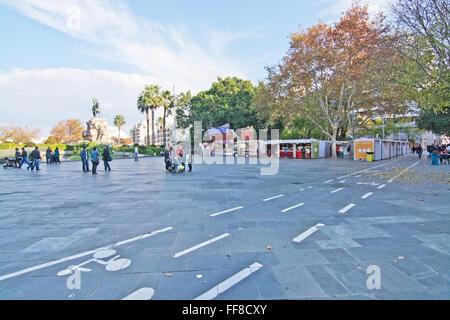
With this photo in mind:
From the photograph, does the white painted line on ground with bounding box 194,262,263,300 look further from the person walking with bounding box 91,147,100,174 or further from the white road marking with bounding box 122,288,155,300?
the person walking with bounding box 91,147,100,174

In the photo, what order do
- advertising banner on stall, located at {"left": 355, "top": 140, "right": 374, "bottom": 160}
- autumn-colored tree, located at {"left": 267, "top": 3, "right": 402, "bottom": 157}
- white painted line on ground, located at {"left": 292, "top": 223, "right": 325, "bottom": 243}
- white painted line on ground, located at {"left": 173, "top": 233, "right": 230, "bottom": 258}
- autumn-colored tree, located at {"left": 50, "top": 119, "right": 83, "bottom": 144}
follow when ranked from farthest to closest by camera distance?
autumn-colored tree, located at {"left": 50, "top": 119, "right": 83, "bottom": 144}
advertising banner on stall, located at {"left": 355, "top": 140, "right": 374, "bottom": 160}
autumn-colored tree, located at {"left": 267, "top": 3, "right": 402, "bottom": 157}
white painted line on ground, located at {"left": 292, "top": 223, "right": 325, "bottom": 243}
white painted line on ground, located at {"left": 173, "top": 233, "right": 230, "bottom": 258}

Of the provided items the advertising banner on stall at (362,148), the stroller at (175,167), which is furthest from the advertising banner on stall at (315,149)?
the stroller at (175,167)

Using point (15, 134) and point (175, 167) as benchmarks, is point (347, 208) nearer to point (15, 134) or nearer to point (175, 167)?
point (175, 167)

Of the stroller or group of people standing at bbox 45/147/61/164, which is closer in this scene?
the stroller

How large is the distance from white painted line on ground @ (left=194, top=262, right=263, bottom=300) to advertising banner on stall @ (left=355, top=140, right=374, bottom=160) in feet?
86.3

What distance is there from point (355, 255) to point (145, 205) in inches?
200

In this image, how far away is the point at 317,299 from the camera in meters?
2.44

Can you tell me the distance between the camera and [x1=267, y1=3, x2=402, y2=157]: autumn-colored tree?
21.6 metres

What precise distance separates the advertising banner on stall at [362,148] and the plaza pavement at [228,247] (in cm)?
2034

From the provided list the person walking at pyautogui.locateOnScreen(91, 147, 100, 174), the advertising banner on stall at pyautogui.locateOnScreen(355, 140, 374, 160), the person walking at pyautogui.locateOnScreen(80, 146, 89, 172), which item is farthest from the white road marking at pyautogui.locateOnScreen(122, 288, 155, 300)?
the advertising banner on stall at pyautogui.locateOnScreen(355, 140, 374, 160)

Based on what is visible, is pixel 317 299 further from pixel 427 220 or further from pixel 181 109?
pixel 181 109

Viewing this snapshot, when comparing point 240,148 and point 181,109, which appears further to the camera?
point 181,109
